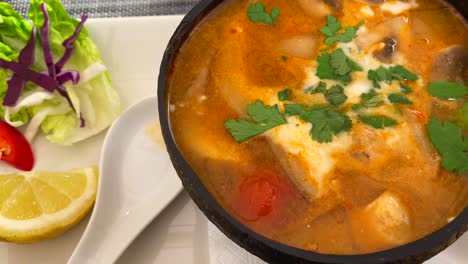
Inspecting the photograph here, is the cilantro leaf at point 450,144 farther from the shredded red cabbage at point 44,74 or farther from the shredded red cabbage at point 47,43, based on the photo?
the shredded red cabbage at point 47,43

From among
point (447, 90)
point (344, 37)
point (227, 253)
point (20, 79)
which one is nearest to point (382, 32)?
point (344, 37)

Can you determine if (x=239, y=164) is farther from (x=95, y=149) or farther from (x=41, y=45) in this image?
(x=41, y=45)

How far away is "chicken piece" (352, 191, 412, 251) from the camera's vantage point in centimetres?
92

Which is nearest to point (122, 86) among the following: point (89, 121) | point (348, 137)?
point (89, 121)

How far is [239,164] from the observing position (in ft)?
3.32

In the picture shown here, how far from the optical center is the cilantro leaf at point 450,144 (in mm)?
974

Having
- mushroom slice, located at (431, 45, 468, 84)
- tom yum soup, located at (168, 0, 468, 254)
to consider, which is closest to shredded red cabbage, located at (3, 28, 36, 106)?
tom yum soup, located at (168, 0, 468, 254)

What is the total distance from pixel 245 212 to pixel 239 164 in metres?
0.10

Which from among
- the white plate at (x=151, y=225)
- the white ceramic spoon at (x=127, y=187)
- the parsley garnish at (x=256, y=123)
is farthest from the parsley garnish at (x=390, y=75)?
the white ceramic spoon at (x=127, y=187)

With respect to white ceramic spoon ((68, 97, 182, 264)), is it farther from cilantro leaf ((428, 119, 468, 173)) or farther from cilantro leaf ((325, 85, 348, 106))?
cilantro leaf ((428, 119, 468, 173))

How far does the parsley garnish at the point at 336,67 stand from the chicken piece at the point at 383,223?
0.87 ft

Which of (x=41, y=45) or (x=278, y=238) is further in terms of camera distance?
(x=41, y=45)

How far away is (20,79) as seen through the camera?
1501 mm

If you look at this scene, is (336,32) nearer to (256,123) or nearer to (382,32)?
(382,32)
